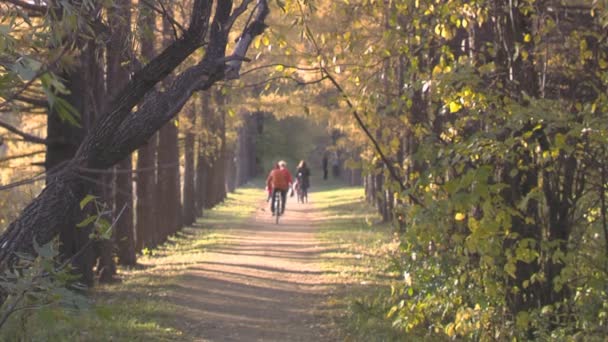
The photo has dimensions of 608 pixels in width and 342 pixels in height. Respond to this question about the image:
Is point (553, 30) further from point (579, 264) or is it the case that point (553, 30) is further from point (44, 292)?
point (44, 292)

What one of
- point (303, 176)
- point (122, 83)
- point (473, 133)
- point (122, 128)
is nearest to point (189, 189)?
point (303, 176)

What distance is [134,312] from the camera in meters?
10.8

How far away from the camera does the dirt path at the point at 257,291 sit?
10305 millimetres

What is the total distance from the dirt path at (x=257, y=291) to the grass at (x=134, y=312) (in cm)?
31

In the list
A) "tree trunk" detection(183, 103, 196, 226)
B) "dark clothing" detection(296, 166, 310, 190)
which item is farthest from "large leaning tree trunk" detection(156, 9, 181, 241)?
"dark clothing" detection(296, 166, 310, 190)

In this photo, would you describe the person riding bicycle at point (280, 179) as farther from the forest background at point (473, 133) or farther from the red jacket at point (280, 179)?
the forest background at point (473, 133)

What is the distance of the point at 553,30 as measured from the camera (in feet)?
25.8

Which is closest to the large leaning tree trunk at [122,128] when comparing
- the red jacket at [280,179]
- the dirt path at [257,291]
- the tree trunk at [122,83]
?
the tree trunk at [122,83]

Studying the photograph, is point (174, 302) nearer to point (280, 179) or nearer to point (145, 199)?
point (145, 199)

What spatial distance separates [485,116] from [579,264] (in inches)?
59.1

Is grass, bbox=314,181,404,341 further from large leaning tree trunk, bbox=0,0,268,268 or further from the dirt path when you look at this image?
large leaning tree trunk, bbox=0,0,268,268

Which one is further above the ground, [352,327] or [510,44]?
[510,44]

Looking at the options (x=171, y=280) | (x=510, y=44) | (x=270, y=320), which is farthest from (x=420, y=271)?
(x=171, y=280)

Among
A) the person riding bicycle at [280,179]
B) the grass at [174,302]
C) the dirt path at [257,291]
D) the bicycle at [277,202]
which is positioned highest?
the person riding bicycle at [280,179]
